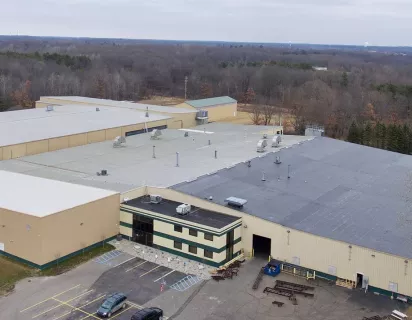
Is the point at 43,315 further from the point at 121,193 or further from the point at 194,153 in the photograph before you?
the point at 194,153

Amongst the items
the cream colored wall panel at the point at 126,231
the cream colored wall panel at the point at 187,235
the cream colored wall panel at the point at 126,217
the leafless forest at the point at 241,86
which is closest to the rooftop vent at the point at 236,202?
the cream colored wall panel at the point at 187,235

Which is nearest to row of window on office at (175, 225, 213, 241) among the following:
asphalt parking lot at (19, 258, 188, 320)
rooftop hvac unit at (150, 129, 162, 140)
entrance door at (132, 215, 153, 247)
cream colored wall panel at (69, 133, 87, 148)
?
entrance door at (132, 215, 153, 247)

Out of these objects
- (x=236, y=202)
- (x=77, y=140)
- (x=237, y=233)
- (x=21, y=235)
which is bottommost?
(x=237, y=233)

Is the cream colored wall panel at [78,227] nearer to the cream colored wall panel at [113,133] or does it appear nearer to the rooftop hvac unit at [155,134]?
the rooftop hvac unit at [155,134]

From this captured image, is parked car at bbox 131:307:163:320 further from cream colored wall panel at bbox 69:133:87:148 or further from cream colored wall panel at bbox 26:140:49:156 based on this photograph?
cream colored wall panel at bbox 69:133:87:148

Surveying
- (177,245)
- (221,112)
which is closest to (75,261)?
(177,245)

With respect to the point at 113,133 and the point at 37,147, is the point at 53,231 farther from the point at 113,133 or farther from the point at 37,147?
the point at 113,133
